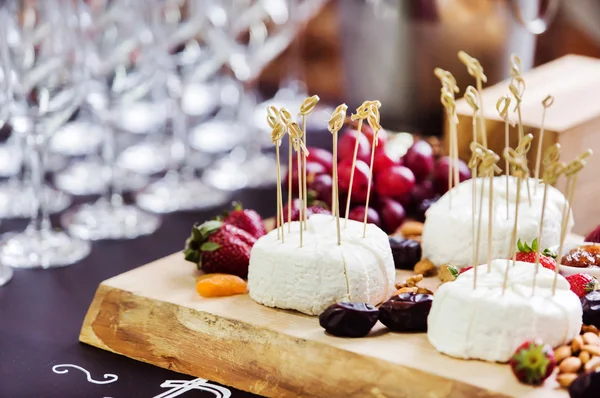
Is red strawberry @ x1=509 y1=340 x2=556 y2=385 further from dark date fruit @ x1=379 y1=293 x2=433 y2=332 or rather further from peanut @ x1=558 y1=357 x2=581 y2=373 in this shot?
dark date fruit @ x1=379 y1=293 x2=433 y2=332

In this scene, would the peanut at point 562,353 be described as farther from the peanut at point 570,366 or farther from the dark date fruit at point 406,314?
the dark date fruit at point 406,314

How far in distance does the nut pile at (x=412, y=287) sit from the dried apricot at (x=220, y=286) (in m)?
0.21

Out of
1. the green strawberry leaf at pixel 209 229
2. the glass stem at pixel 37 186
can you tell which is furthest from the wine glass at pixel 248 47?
the green strawberry leaf at pixel 209 229

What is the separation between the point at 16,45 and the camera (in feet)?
5.26

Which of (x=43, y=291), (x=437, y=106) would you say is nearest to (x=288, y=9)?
(x=437, y=106)

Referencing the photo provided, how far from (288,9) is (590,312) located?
1.33m

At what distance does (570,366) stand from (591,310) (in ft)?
0.47

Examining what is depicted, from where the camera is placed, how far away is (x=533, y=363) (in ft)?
3.56

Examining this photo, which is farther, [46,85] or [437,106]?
[437,106]

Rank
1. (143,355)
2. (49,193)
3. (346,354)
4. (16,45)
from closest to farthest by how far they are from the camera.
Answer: (346,354) < (143,355) < (16,45) < (49,193)

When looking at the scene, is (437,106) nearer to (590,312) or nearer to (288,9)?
(288,9)

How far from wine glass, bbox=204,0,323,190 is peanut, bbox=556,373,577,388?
3.80 feet

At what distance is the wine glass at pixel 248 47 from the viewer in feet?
7.29

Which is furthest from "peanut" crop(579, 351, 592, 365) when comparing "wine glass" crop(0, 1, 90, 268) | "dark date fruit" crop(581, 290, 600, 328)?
"wine glass" crop(0, 1, 90, 268)
